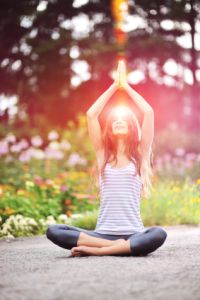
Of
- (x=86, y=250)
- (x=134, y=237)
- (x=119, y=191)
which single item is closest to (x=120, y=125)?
(x=119, y=191)

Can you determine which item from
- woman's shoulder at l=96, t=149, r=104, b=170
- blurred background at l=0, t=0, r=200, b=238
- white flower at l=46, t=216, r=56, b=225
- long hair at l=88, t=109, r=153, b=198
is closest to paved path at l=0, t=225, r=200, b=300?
long hair at l=88, t=109, r=153, b=198

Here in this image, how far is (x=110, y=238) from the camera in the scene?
5.46 meters

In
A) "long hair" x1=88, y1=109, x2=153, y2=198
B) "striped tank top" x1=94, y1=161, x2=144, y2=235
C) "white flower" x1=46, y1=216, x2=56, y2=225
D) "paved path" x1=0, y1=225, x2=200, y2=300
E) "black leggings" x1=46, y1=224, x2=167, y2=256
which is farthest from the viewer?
"white flower" x1=46, y1=216, x2=56, y2=225

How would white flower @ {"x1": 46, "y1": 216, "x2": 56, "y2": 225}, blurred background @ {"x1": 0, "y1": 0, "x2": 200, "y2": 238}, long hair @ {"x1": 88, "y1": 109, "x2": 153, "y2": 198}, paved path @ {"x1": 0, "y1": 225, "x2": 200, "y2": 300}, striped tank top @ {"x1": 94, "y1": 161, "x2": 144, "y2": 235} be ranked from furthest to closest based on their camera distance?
blurred background @ {"x1": 0, "y1": 0, "x2": 200, "y2": 238} → white flower @ {"x1": 46, "y1": 216, "x2": 56, "y2": 225} → long hair @ {"x1": 88, "y1": 109, "x2": 153, "y2": 198} → striped tank top @ {"x1": 94, "y1": 161, "x2": 144, "y2": 235} → paved path @ {"x1": 0, "y1": 225, "x2": 200, "y2": 300}

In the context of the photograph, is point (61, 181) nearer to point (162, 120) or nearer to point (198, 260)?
point (198, 260)

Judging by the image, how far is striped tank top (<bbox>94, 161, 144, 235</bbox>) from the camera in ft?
17.8

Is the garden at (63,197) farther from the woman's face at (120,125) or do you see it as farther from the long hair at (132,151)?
the woman's face at (120,125)

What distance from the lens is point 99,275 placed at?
168 inches

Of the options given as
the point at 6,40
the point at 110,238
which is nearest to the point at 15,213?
the point at 110,238

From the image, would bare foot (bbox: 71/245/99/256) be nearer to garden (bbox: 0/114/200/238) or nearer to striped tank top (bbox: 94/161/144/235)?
striped tank top (bbox: 94/161/144/235)

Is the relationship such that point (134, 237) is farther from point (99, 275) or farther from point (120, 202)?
point (99, 275)

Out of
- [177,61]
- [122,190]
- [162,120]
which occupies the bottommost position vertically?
[162,120]

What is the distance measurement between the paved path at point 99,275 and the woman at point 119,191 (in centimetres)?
13

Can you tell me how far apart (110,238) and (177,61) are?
1837 centimetres
